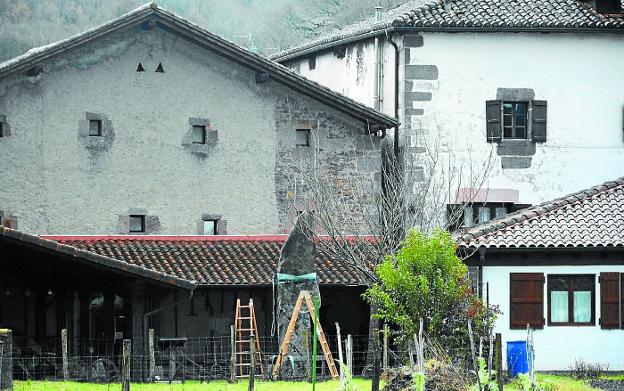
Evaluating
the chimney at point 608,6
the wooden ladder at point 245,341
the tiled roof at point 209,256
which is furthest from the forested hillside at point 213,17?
the wooden ladder at point 245,341

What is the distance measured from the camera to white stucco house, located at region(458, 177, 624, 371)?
96.7 ft

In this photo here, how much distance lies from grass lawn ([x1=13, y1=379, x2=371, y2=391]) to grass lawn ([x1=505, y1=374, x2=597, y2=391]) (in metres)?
2.33

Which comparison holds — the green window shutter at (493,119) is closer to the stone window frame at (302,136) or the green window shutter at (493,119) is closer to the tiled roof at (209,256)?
the stone window frame at (302,136)

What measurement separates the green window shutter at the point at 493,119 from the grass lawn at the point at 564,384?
7.27m

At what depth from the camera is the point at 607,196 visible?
103 feet

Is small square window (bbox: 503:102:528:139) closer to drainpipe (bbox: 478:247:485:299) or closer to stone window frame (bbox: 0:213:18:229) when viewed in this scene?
drainpipe (bbox: 478:247:485:299)

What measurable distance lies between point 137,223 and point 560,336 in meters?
8.69

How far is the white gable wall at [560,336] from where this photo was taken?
96.8 ft

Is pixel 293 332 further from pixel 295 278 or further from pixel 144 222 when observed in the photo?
pixel 144 222

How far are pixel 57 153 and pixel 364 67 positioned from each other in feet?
25.9

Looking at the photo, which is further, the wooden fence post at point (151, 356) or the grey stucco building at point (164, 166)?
the grey stucco building at point (164, 166)

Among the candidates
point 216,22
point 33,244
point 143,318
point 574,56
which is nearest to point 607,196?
point 574,56

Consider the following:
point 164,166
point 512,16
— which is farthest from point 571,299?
point 164,166

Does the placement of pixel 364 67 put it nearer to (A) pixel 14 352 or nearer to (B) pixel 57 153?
(B) pixel 57 153
